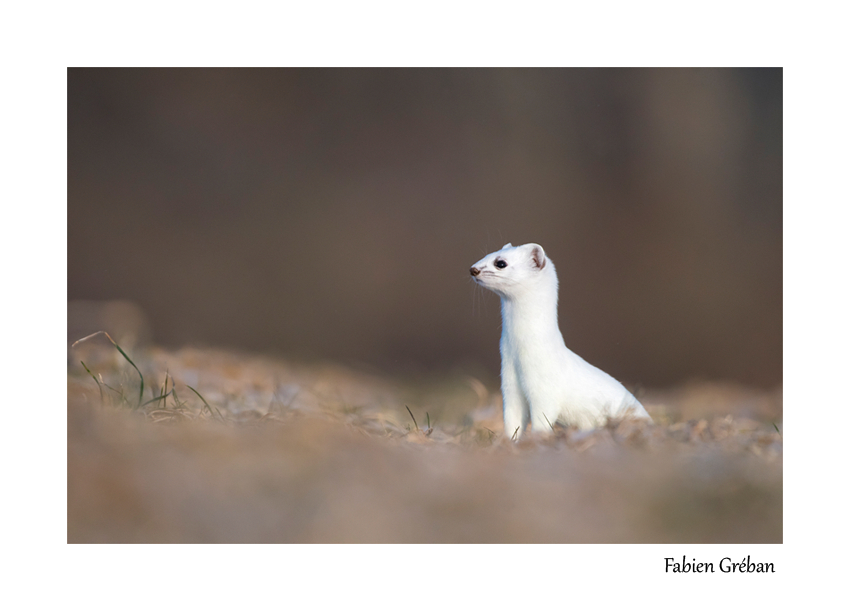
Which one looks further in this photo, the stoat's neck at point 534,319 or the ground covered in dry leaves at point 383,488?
the stoat's neck at point 534,319

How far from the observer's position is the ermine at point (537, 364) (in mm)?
2893

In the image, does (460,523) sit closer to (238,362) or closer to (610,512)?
(610,512)

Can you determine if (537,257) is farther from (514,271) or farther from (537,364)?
(537,364)

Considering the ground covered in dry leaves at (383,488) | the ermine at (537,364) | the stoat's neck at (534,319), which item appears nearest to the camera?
the ground covered in dry leaves at (383,488)

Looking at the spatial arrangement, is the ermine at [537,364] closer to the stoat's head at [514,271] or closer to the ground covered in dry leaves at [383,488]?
the stoat's head at [514,271]

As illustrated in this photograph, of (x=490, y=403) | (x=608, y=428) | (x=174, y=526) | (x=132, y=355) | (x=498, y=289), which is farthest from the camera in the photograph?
(x=490, y=403)

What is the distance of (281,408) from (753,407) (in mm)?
3314

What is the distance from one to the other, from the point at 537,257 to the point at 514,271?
0.14 m

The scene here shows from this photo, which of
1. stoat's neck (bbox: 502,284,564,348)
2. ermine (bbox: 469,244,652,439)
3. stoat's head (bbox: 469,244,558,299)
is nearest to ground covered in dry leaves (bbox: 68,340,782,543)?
ermine (bbox: 469,244,652,439)

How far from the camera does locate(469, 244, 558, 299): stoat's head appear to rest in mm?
3035

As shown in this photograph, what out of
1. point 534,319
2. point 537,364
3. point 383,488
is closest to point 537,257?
point 534,319

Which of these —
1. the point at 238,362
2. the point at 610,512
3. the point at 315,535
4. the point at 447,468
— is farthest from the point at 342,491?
the point at 238,362

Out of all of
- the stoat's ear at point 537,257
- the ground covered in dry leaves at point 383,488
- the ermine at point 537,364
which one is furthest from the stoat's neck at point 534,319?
the ground covered in dry leaves at point 383,488

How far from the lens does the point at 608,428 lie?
259 centimetres
